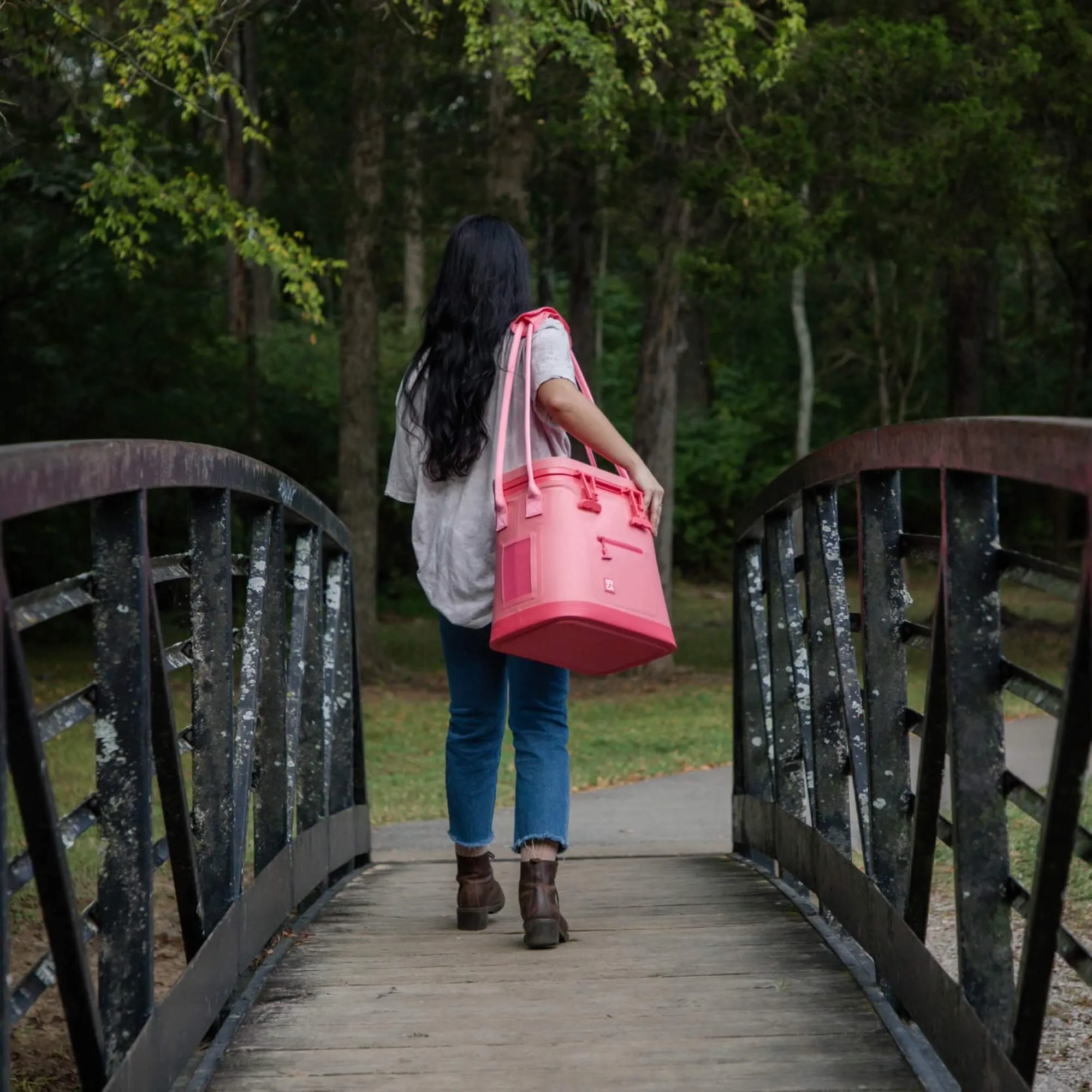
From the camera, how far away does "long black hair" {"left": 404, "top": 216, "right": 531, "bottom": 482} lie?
3805 millimetres

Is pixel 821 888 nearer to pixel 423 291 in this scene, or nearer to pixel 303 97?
pixel 303 97

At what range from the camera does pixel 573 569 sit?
11.5ft

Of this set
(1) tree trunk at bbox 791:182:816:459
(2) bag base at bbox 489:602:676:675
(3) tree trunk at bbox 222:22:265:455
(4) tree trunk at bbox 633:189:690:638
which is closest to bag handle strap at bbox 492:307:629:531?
(2) bag base at bbox 489:602:676:675

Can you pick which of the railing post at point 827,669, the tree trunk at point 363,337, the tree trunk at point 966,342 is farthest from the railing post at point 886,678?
the tree trunk at point 966,342

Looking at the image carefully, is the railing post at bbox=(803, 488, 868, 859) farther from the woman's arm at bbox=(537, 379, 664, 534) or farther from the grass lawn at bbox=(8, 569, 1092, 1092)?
the grass lawn at bbox=(8, 569, 1092, 1092)

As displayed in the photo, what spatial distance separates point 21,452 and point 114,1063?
1.00 metres

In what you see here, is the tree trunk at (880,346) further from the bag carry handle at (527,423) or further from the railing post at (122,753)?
the railing post at (122,753)

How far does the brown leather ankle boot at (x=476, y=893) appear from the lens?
13.4ft

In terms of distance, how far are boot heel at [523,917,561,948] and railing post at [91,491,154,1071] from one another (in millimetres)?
1345

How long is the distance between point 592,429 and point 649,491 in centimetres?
20

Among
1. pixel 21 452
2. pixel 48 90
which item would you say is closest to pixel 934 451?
pixel 21 452

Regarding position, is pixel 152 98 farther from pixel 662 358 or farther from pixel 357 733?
pixel 357 733

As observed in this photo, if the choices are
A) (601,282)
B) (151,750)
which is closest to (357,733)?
(151,750)

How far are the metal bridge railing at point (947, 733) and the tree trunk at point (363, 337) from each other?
11.2 m
